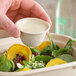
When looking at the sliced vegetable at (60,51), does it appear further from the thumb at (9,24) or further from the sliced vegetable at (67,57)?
the thumb at (9,24)

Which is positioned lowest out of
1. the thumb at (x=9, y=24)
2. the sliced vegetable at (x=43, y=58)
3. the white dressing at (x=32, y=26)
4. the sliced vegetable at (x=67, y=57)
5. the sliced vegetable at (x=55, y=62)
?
the sliced vegetable at (x=43, y=58)

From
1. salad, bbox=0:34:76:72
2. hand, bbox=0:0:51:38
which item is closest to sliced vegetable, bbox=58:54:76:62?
salad, bbox=0:34:76:72

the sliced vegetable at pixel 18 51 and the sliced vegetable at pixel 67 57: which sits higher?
the sliced vegetable at pixel 18 51

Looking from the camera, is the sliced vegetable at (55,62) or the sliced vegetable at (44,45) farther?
the sliced vegetable at (44,45)

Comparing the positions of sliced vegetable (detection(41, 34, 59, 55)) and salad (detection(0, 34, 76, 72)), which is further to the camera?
sliced vegetable (detection(41, 34, 59, 55))

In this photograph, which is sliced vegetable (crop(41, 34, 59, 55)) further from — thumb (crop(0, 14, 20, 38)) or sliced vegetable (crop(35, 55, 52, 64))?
thumb (crop(0, 14, 20, 38))

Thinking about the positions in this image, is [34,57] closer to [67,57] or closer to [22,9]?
[67,57]

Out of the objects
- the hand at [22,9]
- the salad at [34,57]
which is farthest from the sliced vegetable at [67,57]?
the hand at [22,9]

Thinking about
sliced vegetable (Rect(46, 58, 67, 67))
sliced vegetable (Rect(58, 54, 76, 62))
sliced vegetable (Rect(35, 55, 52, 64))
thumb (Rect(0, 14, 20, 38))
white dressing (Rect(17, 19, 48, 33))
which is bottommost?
sliced vegetable (Rect(35, 55, 52, 64))

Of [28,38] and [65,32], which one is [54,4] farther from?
[28,38]
